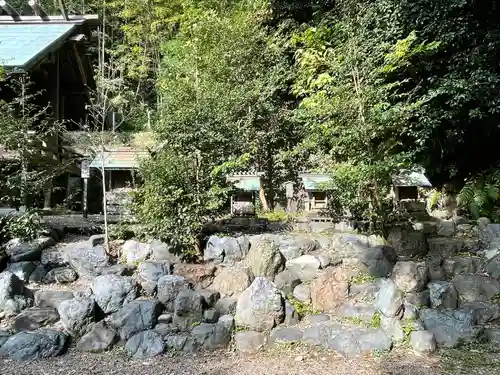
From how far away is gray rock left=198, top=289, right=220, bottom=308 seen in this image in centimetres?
481

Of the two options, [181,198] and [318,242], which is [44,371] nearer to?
[181,198]

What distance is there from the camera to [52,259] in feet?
17.9

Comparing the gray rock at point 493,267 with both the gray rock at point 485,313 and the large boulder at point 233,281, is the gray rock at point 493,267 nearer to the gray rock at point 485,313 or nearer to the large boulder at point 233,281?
the gray rock at point 485,313

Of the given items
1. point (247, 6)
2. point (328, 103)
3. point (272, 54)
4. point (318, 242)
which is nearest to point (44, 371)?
point (318, 242)

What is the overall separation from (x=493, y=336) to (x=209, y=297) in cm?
299

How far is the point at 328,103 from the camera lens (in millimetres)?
5488

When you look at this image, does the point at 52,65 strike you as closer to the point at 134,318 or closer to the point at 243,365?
the point at 134,318

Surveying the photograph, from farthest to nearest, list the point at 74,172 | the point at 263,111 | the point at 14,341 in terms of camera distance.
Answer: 1. the point at 74,172
2. the point at 263,111
3. the point at 14,341

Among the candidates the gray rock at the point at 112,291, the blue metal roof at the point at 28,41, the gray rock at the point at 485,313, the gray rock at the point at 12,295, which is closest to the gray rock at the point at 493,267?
the gray rock at the point at 485,313

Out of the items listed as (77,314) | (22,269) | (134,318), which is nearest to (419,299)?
(134,318)

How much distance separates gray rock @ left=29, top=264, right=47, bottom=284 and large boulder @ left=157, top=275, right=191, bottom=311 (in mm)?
1569

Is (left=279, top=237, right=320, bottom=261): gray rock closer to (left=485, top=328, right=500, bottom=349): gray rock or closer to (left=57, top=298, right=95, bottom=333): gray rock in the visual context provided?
(left=485, top=328, right=500, bottom=349): gray rock

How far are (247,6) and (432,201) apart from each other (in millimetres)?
6498

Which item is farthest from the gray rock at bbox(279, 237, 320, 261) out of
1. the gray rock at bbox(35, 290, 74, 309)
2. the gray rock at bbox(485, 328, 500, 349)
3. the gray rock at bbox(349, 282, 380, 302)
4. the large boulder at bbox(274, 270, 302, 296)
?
the gray rock at bbox(35, 290, 74, 309)
